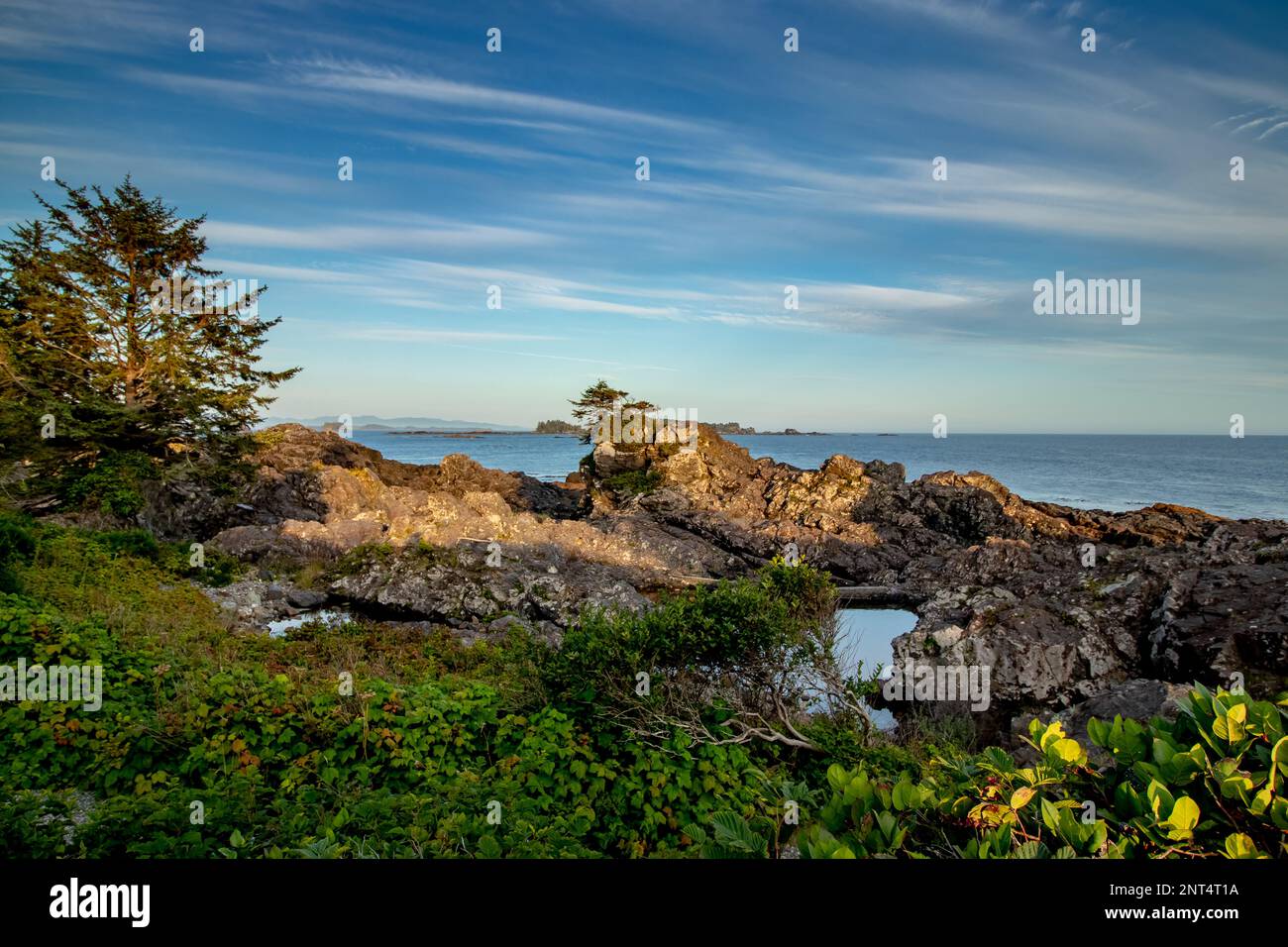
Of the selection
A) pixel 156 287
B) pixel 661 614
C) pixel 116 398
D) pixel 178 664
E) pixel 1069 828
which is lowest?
pixel 178 664

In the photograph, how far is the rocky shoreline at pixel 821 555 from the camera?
10.4 metres

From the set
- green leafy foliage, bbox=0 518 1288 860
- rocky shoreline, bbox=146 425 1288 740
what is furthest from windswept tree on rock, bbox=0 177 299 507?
green leafy foliage, bbox=0 518 1288 860

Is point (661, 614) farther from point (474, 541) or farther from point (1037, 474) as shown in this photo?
point (1037, 474)

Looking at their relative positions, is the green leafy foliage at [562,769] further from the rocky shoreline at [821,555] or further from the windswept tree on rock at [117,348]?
the windswept tree on rock at [117,348]

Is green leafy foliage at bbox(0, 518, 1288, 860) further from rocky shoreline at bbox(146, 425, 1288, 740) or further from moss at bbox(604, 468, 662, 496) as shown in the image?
moss at bbox(604, 468, 662, 496)

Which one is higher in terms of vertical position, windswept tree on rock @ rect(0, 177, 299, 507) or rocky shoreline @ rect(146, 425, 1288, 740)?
windswept tree on rock @ rect(0, 177, 299, 507)

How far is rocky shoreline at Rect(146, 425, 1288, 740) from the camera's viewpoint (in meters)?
10.4

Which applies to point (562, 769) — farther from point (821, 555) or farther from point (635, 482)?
point (635, 482)

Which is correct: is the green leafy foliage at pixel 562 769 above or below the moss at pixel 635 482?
below

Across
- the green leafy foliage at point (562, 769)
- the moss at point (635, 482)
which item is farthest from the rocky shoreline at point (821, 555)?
the green leafy foliage at point (562, 769)
